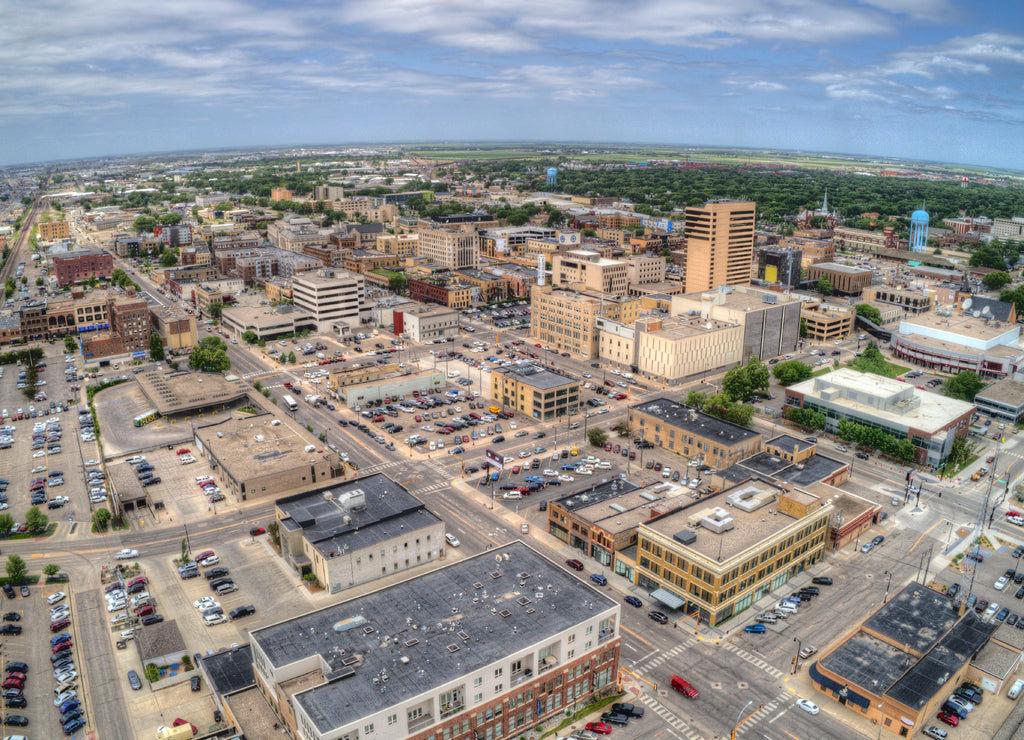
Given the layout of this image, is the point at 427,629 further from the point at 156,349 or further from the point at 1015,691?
the point at 156,349

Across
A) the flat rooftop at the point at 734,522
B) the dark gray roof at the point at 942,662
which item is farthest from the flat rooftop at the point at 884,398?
the dark gray roof at the point at 942,662

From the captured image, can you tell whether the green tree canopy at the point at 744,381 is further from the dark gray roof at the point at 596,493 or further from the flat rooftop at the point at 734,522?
the dark gray roof at the point at 596,493

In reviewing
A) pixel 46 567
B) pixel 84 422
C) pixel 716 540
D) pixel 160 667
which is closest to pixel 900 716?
pixel 716 540

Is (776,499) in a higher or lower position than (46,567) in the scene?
higher

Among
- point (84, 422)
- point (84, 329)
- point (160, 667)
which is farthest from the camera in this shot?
point (84, 329)

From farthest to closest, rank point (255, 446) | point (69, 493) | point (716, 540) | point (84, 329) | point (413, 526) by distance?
point (84, 329)
point (255, 446)
point (69, 493)
point (413, 526)
point (716, 540)

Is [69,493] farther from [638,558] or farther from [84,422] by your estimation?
[638,558]

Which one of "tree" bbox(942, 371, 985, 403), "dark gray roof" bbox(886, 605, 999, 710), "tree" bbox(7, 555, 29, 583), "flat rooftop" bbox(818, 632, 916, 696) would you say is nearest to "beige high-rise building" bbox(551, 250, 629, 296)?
"tree" bbox(942, 371, 985, 403)
